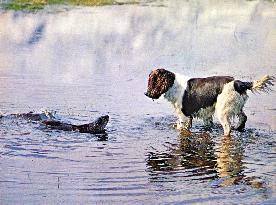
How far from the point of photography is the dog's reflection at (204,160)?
30.8 feet

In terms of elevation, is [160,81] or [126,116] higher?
[160,81]

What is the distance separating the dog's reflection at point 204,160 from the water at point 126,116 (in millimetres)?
15

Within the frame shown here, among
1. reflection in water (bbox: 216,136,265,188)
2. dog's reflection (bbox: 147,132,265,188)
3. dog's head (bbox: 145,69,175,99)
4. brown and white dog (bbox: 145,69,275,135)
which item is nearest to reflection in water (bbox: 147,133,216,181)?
dog's reflection (bbox: 147,132,265,188)

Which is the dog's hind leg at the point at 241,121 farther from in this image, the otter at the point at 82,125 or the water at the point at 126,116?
the otter at the point at 82,125

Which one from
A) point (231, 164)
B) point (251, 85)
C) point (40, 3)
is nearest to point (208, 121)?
point (251, 85)

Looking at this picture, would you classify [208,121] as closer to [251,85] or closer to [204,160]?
[251,85]

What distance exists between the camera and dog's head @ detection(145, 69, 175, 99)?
1274cm

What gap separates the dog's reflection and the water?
0.01 metres

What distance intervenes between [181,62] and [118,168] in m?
9.73

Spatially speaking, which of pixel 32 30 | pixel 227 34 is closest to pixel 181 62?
pixel 227 34

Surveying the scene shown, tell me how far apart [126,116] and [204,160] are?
318 centimetres

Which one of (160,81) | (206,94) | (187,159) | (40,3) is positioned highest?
(160,81)

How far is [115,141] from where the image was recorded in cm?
1148

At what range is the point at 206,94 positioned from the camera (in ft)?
41.2
